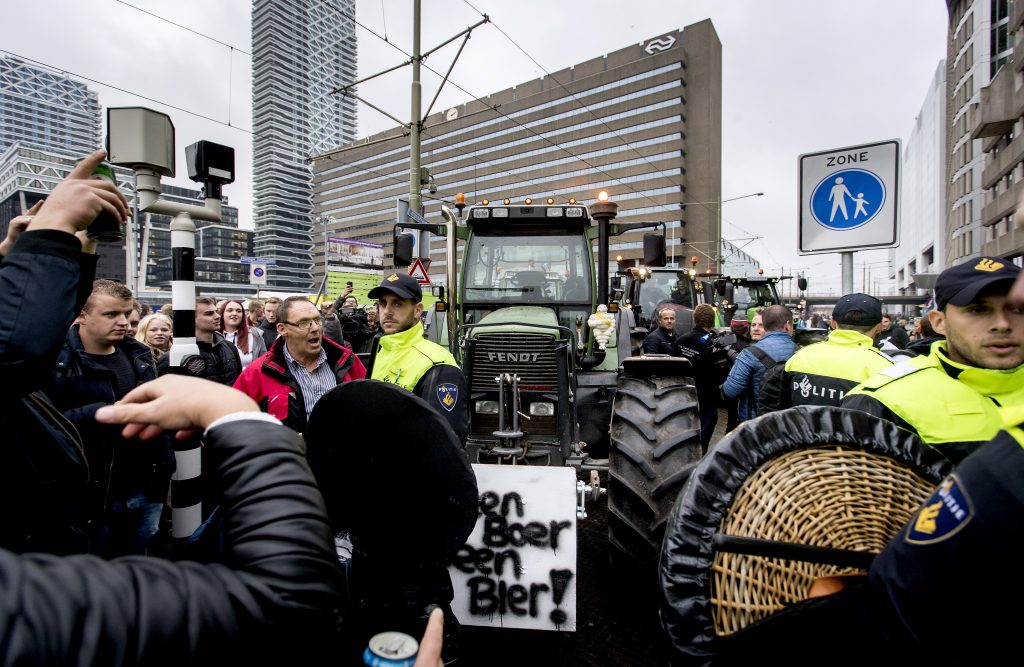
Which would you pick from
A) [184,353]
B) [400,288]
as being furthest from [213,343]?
[400,288]

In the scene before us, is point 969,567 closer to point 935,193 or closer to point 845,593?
point 845,593

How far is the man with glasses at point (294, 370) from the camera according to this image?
3.00 m

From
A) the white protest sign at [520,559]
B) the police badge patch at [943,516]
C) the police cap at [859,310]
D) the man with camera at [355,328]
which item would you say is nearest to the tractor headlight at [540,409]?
the white protest sign at [520,559]

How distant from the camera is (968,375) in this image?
6.47 feet

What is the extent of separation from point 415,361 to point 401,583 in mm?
1965

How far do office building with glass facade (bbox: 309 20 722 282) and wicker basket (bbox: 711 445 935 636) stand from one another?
64328 millimetres

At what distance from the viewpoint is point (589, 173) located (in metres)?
77.9

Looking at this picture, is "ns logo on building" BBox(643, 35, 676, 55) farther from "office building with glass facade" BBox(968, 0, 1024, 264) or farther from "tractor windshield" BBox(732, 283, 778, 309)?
"tractor windshield" BBox(732, 283, 778, 309)

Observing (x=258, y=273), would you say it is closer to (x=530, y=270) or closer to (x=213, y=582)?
(x=530, y=270)

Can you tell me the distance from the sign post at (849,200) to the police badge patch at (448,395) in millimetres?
2950

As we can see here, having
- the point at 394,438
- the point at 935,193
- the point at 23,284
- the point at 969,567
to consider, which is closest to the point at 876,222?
the point at 969,567

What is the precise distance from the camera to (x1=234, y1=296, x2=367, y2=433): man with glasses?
300 cm

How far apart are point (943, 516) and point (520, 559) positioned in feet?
6.58

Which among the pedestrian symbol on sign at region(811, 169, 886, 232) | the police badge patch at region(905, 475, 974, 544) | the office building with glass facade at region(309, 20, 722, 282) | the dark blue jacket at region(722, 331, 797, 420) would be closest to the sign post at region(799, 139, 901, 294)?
the pedestrian symbol on sign at region(811, 169, 886, 232)
